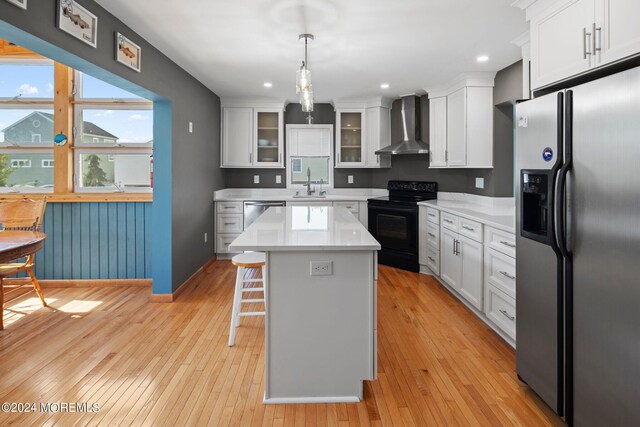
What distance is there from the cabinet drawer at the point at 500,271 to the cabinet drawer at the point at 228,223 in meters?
3.58

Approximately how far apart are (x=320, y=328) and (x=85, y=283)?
338 centimetres

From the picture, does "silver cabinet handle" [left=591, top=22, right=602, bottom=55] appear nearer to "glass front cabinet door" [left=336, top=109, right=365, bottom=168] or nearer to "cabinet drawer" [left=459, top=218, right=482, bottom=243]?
"cabinet drawer" [left=459, top=218, right=482, bottom=243]

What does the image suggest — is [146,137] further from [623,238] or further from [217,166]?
[623,238]

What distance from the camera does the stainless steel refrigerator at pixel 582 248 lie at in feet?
4.87

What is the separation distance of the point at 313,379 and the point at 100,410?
112 cm

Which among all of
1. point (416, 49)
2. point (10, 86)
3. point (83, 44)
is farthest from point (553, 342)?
point (10, 86)

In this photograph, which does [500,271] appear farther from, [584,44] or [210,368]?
[210,368]

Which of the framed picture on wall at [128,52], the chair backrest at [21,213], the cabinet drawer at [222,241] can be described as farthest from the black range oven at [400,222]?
the chair backrest at [21,213]

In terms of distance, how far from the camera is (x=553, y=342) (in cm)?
192

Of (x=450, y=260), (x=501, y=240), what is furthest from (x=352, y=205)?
(x=501, y=240)

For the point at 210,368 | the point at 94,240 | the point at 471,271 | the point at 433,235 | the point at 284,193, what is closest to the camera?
the point at 210,368

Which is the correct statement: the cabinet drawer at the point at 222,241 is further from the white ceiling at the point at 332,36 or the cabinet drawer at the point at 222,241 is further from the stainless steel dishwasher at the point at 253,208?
the white ceiling at the point at 332,36

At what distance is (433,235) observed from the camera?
462 centimetres

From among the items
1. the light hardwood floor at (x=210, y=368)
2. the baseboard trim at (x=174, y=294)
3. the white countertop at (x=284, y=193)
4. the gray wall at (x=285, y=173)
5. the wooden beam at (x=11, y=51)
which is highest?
the wooden beam at (x=11, y=51)
